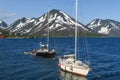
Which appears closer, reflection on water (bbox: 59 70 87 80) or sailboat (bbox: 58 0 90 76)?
sailboat (bbox: 58 0 90 76)

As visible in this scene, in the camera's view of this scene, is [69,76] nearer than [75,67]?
No

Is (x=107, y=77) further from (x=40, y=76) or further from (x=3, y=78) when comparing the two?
(x=3, y=78)

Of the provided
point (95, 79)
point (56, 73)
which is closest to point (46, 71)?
point (56, 73)

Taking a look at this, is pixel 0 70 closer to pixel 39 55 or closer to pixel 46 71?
pixel 46 71

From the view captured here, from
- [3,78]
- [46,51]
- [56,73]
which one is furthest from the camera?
[46,51]

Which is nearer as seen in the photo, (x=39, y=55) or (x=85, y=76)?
(x=85, y=76)

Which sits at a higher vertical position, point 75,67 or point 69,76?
point 75,67

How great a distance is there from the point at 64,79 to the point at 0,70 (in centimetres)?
1720

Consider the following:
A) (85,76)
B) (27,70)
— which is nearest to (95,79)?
(85,76)

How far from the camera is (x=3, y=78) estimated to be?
5919 centimetres

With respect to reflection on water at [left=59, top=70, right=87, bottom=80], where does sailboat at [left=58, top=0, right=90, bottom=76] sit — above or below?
above

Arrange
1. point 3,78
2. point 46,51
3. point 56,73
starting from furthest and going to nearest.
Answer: point 46,51
point 56,73
point 3,78

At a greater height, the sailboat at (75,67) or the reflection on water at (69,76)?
the sailboat at (75,67)

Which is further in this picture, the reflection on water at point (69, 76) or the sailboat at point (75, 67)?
the reflection on water at point (69, 76)
